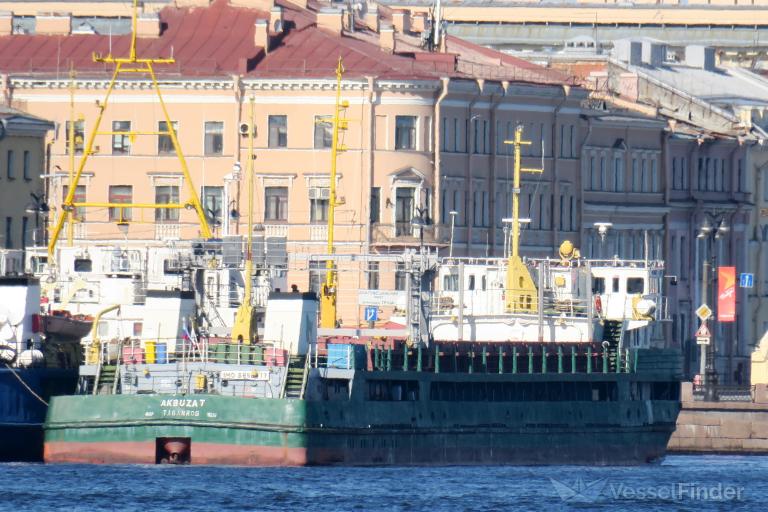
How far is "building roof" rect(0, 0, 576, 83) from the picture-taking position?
123 metres

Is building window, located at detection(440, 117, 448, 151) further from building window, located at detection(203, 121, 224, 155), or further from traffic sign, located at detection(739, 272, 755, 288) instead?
traffic sign, located at detection(739, 272, 755, 288)

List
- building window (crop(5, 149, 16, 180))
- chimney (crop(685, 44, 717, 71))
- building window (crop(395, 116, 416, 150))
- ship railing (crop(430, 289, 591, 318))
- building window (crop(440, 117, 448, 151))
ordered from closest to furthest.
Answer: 1. ship railing (crop(430, 289, 591, 318))
2. building window (crop(5, 149, 16, 180))
3. building window (crop(395, 116, 416, 150))
4. building window (crop(440, 117, 448, 151))
5. chimney (crop(685, 44, 717, 71))

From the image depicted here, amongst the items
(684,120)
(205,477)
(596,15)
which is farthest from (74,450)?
(596,15)

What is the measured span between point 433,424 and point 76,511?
18513 mm

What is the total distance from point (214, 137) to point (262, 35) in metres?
3.84

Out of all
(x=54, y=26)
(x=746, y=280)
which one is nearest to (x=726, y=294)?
(x=746, y=280)

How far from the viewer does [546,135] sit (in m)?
129

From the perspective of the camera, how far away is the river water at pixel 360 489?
2931 inches

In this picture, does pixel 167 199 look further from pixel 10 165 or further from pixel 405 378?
pixel 405 378

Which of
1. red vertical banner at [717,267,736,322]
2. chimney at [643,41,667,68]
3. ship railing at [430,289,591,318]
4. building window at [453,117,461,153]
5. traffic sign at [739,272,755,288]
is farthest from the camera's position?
chimney at [643,41,667,68]

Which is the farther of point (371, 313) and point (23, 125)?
point (23, 125)

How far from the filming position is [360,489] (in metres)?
78.6

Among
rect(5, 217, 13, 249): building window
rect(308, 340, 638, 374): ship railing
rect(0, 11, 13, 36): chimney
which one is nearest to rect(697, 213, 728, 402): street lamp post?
rect(308, 340, 638, 374): ship railing

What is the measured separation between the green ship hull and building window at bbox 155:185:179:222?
2767cm
